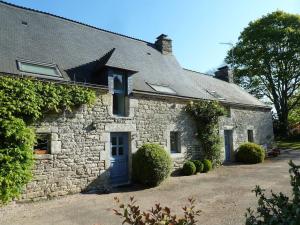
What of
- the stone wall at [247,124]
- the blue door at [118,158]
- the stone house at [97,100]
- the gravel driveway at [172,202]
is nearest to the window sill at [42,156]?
the stone house at [97,100]

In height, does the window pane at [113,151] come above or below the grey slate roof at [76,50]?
below

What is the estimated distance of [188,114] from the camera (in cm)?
1224

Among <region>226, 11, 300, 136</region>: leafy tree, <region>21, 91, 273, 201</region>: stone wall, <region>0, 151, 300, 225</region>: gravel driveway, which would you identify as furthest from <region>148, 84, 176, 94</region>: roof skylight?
<region>226, 11, 300, 136</region>: leafy tree

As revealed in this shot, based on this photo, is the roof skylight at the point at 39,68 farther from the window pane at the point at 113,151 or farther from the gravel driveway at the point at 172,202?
the gravel driveway at the point at 172,202

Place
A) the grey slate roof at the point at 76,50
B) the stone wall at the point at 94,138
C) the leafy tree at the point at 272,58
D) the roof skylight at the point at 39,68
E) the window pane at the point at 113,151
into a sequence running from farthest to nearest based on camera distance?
the leafy tree at the point at 272,58 → the window pane at the point at 113,151 → the grey slate roof at the point at 76,50 → the roof skylight at the point at 39,68 → the stone wall at the point at 94,138

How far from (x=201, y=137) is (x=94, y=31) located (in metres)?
6.99

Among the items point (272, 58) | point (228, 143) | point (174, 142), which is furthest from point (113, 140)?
point (272, 58)

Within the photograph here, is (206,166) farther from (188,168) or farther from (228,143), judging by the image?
(228,143)

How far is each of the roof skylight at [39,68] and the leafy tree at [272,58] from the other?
2191cm

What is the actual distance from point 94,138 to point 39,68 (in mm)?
2864

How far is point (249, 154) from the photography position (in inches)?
572

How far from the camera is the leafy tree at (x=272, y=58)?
2461 centimetres

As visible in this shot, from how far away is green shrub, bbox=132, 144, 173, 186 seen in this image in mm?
9055

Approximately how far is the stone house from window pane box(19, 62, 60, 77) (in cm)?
3
